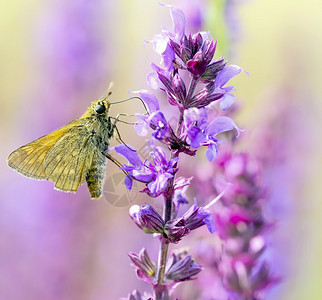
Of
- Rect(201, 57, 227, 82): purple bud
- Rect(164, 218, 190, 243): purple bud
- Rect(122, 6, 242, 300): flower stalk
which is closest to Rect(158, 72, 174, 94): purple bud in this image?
Rect(122, 6, 242, 300): flower stalk

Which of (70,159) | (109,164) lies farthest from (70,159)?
(109,164)

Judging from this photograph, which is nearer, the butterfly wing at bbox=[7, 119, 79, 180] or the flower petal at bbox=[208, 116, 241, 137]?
the flower petal at bbox=[208, 116, 241, 137]

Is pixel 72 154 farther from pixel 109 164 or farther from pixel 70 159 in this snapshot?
pixel 109 164

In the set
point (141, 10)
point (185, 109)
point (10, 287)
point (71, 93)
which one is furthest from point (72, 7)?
point (185, 109)

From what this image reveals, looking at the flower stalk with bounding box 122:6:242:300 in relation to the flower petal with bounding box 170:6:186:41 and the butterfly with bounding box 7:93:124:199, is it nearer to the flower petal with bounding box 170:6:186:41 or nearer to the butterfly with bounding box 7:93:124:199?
the flower petal with bounding box 170:6:186:41

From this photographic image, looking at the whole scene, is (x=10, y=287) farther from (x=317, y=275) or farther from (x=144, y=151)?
(x=317, y=275)
